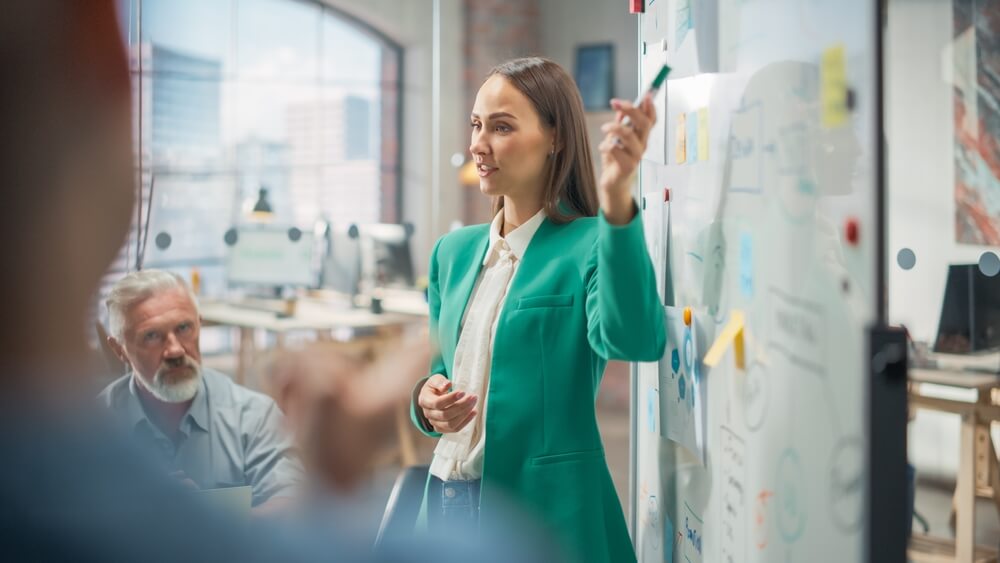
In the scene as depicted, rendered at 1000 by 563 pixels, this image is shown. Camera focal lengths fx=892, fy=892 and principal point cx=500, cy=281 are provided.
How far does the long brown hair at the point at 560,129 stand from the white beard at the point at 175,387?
986 millimetres

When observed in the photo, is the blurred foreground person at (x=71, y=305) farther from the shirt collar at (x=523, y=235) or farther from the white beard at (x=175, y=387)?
the white beard at (x=175, y=387)

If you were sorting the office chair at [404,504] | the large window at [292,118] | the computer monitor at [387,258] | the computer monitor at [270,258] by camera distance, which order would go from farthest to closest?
the large window at [292,118]
the computer monitor at [387,258]
the computer monitor at [270,258]
the office chair at [404,504]

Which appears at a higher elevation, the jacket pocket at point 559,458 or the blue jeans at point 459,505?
the jacket pocket at point 559,458

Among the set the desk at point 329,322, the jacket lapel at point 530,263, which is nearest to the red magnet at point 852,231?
the jacket lapel at point 530,263

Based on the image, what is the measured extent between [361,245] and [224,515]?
4645mm

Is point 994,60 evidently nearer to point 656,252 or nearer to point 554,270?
point 656,252

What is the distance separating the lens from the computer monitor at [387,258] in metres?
5.44

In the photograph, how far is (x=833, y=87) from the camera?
895 mm

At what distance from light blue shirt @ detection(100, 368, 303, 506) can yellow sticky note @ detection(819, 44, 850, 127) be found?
4.81 ft

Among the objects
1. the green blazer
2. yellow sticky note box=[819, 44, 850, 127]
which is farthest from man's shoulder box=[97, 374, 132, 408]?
yellow sticky note box=[819, 44, 850, 127]

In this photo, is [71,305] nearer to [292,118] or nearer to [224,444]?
[224,444]

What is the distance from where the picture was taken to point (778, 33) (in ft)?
3.41

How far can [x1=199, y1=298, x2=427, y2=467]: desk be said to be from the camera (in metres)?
4.52

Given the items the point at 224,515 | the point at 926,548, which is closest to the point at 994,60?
the point at 926,548
